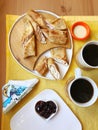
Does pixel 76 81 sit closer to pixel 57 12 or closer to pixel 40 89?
pixel 40 89

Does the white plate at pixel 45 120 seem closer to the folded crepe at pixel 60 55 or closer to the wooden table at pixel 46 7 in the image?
the folded crepe at pixel 60 55

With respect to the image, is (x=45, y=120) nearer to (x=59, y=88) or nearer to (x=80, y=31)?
(x=59, y=88)

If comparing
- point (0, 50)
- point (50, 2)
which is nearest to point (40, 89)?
point (0, 50)

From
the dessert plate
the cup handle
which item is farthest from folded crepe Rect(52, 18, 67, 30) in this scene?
the cup handle

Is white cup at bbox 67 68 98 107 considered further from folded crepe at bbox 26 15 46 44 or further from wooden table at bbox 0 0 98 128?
wooden table at bbox 0 0 98 128

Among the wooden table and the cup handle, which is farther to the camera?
the wooden table

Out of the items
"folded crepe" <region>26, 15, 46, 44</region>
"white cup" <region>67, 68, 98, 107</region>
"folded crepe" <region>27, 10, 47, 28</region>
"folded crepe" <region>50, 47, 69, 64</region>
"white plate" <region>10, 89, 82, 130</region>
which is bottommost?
"white plate" <region>10, 89, 82, 130</region>

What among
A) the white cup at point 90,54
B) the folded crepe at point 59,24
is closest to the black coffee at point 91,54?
the white cup at point 90,54
